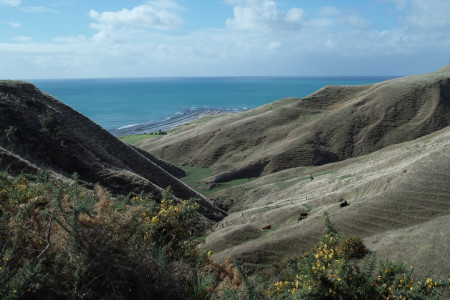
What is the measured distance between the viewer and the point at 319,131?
6003 centimetres

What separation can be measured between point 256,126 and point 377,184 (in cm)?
4527

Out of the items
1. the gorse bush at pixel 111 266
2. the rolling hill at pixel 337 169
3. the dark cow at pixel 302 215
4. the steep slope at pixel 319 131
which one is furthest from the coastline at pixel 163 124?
the gorse bush at pixel 111 266

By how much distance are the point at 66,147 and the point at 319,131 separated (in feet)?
134

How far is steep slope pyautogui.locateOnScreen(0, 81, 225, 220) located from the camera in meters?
31.6

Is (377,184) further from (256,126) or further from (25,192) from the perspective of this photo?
(256,126)

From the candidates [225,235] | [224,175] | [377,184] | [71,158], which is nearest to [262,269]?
[225,235]

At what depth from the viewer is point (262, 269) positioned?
20.6 m

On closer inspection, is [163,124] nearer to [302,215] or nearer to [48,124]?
[48,124]

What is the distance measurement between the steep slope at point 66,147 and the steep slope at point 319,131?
1504 cm

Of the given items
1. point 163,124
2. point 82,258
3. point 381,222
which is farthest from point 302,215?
point 163,124

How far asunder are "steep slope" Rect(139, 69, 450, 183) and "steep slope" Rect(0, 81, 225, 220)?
49.3 ft

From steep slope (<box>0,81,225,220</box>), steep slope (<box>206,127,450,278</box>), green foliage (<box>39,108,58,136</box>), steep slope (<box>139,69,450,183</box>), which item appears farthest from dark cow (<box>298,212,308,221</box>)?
steep slope (<box>139,69,450,183</box>)

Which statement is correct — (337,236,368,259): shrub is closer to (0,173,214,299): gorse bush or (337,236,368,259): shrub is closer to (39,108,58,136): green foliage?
(0,173,214,299): gorse bush

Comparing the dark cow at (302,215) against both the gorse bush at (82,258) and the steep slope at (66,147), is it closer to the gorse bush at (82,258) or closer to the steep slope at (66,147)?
the steep slope at (66,147)
